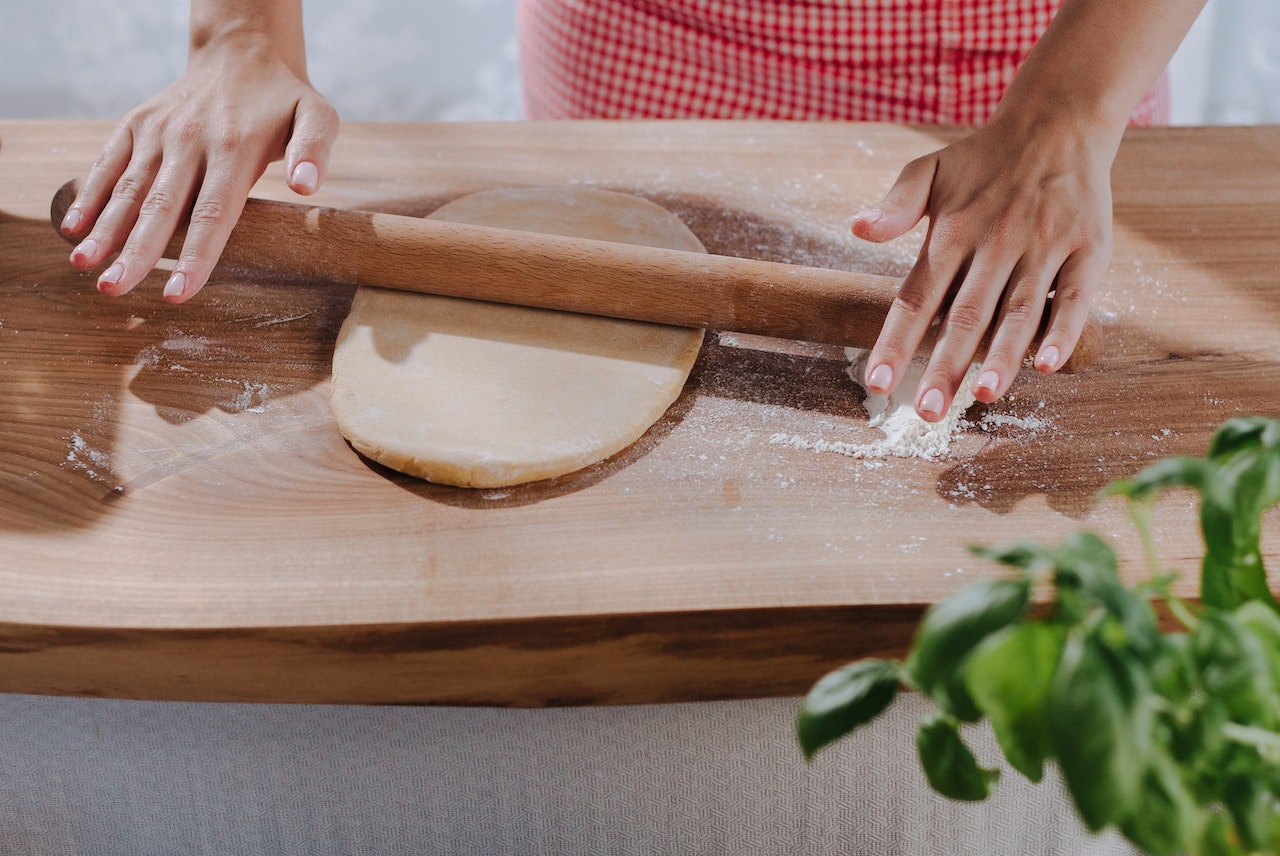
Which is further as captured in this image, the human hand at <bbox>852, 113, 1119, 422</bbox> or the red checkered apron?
the red checkered apron

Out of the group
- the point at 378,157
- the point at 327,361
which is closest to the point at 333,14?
the point at 378,157

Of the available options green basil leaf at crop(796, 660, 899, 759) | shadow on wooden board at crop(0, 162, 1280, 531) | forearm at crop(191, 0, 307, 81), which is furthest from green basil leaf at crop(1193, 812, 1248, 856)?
forearm at crop(191, 0, 307, 81)

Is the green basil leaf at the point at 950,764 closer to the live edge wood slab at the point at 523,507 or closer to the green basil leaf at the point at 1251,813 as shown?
the green basil leaf at the point at 1251,813

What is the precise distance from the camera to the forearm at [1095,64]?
1002mm

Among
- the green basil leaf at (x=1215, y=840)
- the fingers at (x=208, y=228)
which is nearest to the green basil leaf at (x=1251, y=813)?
the green basil leaf at (x=1215, y=840)

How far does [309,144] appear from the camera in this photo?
105 centimetres

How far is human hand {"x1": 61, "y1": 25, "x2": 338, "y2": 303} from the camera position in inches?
38.4

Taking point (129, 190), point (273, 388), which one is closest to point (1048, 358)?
point (273, 388)

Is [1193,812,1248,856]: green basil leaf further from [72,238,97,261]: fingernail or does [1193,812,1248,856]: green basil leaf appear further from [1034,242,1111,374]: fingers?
[72,238,97,261]: fingernail

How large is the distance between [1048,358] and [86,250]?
3.01 ft

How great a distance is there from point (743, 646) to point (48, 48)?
330 centimetres

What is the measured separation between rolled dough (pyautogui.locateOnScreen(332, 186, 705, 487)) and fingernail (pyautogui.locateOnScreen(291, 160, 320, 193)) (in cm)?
12

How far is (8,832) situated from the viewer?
91 centimetres

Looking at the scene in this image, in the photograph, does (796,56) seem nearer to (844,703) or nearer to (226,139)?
(226,139)
